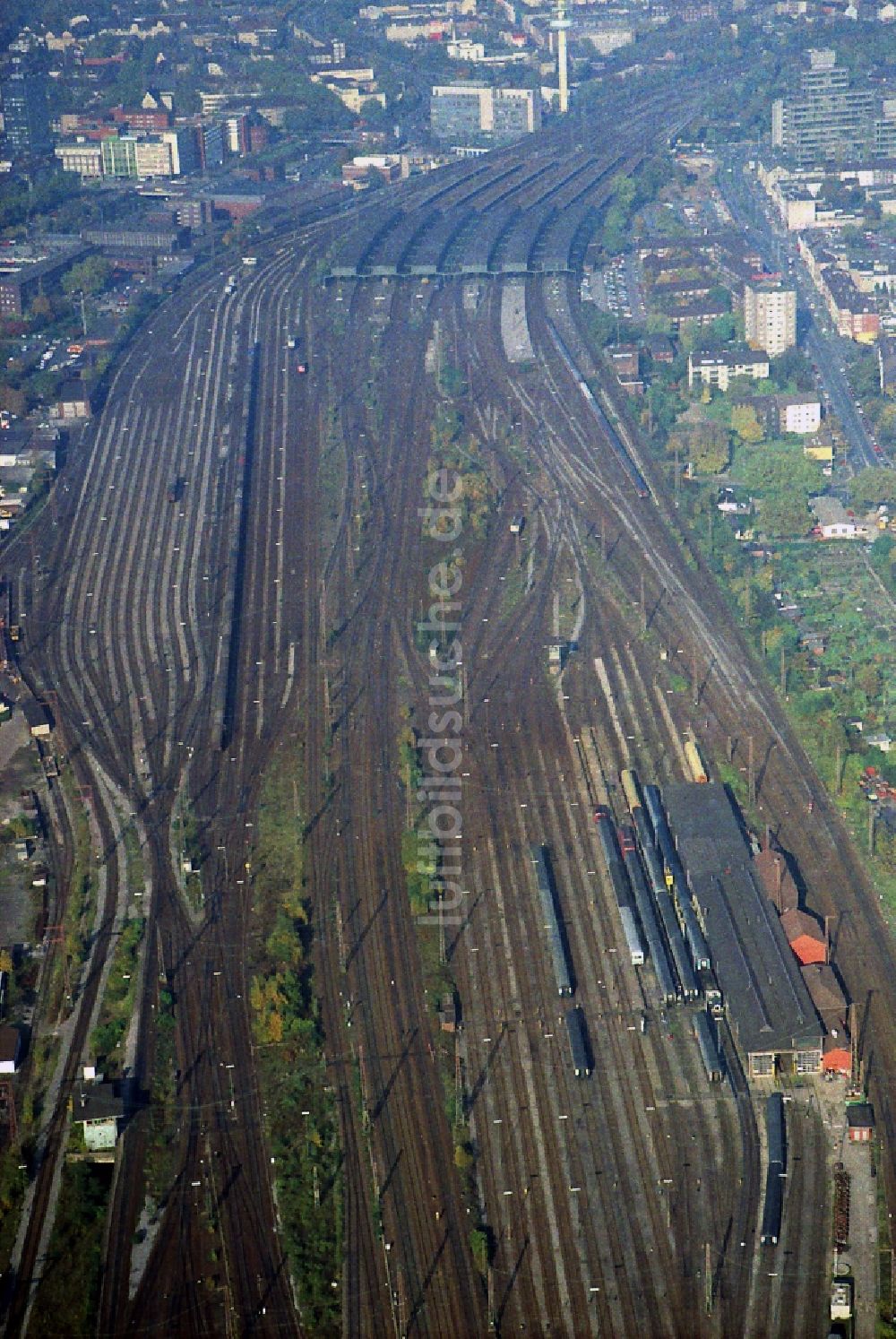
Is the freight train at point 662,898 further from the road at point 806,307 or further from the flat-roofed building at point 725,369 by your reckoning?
the flat-roofed building at point 725,369

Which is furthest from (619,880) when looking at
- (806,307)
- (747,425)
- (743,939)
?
(806,307)

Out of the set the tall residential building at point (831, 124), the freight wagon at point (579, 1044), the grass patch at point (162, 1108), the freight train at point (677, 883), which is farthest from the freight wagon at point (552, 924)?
the tall residential building at point (831, 124)

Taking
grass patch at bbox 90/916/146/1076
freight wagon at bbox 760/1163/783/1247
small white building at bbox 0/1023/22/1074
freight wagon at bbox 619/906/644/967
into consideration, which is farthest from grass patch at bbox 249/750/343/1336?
freight wagon at bbox 760/1163/783/1247

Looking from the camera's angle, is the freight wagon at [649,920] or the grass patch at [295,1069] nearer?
the grass patch at [295,1069]

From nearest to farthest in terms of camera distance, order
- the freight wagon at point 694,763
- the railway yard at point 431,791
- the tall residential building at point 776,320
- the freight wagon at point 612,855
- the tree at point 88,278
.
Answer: the railway yard at point 431,791
the freight wagon at point 612,855
the freight wagon at point 694,763
the tall residential building at point 776,320
the tree at point 88,278

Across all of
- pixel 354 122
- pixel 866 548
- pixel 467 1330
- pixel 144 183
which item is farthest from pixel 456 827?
pixel 354 122

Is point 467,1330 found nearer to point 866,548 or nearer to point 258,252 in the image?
point 866,548
